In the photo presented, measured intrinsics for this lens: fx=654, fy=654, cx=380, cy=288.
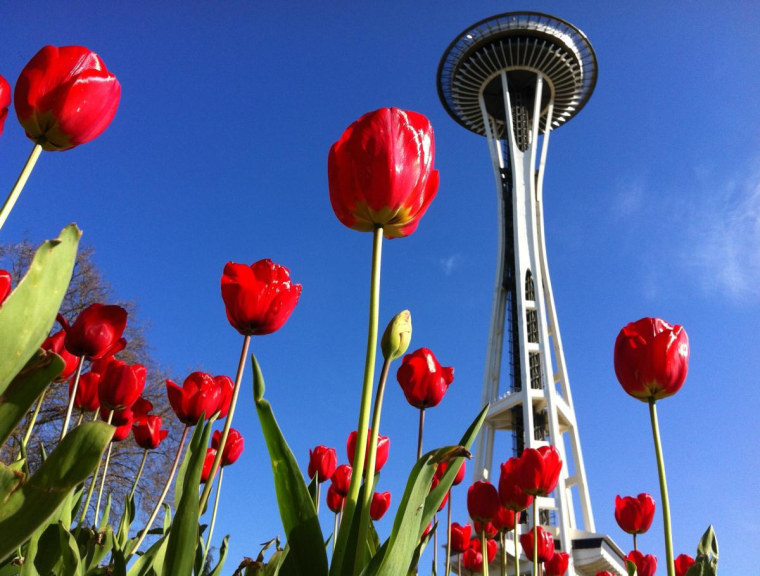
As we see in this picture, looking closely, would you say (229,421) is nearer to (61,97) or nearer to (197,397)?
(61,97)

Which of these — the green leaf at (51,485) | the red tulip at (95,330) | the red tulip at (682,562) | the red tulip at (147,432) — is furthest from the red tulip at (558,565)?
the green leaf at (51,485)

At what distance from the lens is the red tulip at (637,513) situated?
2.21m

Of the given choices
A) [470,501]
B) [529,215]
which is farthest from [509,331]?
[470,501]

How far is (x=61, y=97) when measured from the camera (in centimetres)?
92

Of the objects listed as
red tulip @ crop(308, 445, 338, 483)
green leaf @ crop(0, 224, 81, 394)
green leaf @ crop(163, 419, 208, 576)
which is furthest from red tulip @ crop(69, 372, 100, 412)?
green leaf @ crop(0, 224, 81, 394)

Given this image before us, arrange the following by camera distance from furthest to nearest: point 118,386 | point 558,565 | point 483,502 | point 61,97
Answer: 1. point 558,565
2. point 483,502
3. point 118,386
4. point 61,97

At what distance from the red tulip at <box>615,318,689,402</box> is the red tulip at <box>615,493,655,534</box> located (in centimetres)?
109

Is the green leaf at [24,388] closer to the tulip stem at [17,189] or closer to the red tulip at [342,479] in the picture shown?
the tulip stem at [17,189]

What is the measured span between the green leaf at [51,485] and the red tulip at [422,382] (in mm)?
1028

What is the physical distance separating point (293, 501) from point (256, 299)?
50 centimetres

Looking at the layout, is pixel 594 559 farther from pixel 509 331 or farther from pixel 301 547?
pixel 301 547

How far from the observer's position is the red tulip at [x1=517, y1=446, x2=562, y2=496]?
1.89m

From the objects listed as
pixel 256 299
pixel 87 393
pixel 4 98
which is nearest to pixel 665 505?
pixel 256 299

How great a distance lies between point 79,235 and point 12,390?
16 cm
